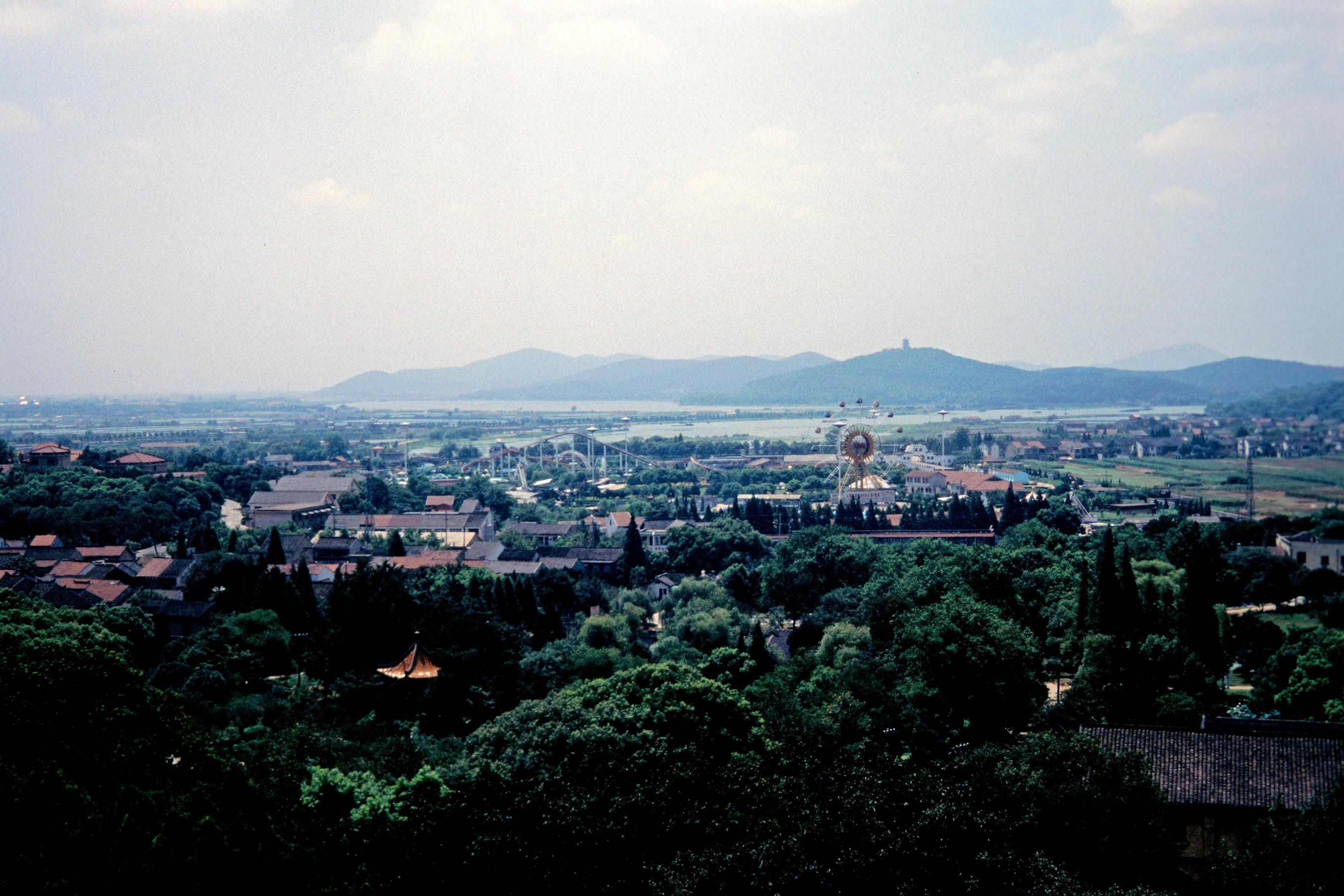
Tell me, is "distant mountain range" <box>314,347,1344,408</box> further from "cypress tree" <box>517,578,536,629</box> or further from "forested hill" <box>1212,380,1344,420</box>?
"cypress tree" <box>517,578,536,629</box>

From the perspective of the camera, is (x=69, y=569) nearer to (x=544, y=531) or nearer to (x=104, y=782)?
(x=544, y=531)

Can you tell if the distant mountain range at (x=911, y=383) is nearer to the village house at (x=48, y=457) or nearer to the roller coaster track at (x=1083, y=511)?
the roller coaster track at (x=1083, y=511)

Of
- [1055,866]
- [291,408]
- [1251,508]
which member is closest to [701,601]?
[1251,508]

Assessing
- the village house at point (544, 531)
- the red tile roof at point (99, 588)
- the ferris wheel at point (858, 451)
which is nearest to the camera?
the red tile roof at point (99, 588)

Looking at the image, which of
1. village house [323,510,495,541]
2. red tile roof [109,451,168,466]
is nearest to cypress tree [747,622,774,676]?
village house [323,510,495,541]

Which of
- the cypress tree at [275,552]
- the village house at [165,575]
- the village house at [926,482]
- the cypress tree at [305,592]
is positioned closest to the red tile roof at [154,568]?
the village house at [165,575]

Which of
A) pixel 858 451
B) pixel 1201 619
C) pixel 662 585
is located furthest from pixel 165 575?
pixel 858 451
